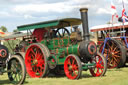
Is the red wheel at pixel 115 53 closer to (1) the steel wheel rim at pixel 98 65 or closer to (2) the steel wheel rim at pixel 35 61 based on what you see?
(1) the steel wheel rim at pixel 98 65

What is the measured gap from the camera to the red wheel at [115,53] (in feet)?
37.2

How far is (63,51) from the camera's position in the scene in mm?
8758

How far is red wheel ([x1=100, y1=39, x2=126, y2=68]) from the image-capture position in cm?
1133

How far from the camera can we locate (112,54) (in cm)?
1183

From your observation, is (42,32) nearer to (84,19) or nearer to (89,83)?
(84,19)

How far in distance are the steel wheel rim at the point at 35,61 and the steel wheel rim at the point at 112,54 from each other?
422cm

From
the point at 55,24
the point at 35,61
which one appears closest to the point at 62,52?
the point at 55,24

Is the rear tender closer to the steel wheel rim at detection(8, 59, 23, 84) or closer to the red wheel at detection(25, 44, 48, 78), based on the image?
the red wheel at detection(25, 44, 48, 78)

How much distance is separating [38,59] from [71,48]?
170cm

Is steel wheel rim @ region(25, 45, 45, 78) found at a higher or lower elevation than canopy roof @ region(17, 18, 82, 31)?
lower

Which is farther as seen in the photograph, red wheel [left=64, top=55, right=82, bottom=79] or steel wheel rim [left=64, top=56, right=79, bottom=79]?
steel wheel rim [left=64, top=56, right=79, bottom=79]

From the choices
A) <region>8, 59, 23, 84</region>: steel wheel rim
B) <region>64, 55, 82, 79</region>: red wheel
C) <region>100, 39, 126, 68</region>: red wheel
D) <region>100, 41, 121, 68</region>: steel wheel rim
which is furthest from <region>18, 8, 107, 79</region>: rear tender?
<region>100, 41, 121, 68</region>: steel wheel rim

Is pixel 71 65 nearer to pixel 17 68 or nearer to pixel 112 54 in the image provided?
pixel 17 68

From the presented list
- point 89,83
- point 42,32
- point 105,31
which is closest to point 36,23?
point 42,32
